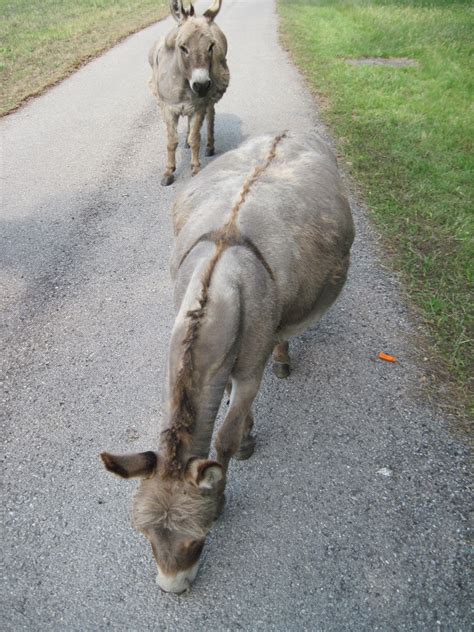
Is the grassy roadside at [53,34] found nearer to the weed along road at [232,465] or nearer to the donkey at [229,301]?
the weed along road at [232,465]

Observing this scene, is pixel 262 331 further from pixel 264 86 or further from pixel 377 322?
pixel 264 86

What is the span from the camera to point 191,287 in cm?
270

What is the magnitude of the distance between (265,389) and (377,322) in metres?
1.32

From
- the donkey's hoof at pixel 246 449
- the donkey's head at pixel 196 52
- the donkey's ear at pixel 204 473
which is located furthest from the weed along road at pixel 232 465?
the donkey's head at pixel 196 52

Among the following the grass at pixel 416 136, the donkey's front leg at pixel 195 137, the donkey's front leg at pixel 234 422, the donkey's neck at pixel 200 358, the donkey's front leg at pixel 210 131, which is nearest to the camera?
the donkey's neck at pixel 200 358

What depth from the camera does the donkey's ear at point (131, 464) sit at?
7.09 feet

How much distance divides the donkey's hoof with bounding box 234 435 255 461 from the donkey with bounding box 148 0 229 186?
4.61 metres

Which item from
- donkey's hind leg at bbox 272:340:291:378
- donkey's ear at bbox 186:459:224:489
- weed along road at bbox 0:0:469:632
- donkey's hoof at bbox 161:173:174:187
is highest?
donkey's ear at bbox 186:459:224:489

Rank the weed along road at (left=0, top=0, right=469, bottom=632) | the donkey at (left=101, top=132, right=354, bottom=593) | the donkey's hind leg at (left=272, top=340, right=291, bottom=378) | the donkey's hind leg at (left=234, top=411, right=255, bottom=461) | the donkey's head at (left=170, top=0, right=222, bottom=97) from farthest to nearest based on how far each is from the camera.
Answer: the donkey's head at (left=170, top=0, right=222, bottom=97)
the donkey's hind leg at (left=272, top=340, right=291, bottom=378)
the donkey's hind leg at (left=234, top=411, right=255, bottom=461)
the weed along road at (left=0, top=0, right=469, bottom=632)
the donkey at (left=101, top=132, right=354, bottom=593)

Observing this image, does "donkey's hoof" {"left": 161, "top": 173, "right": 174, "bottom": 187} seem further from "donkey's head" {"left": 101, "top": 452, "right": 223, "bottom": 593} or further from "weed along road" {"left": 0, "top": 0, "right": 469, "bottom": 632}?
"donkey's head" {"left": 101, "top": 452, "right": 223, "bottom": 593}

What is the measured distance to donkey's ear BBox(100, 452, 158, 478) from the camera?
7.09ft

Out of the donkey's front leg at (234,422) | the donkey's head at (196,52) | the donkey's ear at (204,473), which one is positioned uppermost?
the donkey's head at (196,52)

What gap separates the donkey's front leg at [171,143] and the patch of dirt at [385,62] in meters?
6.77

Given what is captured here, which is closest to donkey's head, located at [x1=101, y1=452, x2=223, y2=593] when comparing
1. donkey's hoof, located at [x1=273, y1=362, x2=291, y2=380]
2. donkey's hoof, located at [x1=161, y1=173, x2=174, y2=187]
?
donkey's hoof, located at [x1=273, y1=362, x2=291, y2=380]
